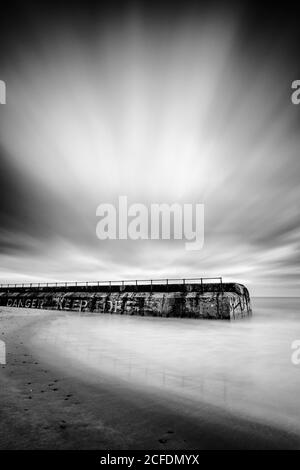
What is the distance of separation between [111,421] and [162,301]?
19.5 meters

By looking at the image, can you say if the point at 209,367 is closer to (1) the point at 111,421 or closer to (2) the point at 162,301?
(1) the point at 111,421

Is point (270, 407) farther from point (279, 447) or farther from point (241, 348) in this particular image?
point (241, 348)

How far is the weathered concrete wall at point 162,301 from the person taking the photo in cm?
2009

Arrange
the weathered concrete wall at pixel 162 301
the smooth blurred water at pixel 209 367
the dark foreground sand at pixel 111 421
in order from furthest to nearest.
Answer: the weathered concrete wall at pixel 162 301 → the smooth blurred water at pixel 209 367 → the dark foreground sand at pixel 111 421

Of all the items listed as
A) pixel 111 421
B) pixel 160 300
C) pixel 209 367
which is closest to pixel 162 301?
pixel 160 300

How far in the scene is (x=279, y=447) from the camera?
303 centimetres

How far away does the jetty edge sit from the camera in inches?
794

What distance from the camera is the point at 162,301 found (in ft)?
74.0

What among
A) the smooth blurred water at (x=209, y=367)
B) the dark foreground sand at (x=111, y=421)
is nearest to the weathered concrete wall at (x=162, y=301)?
the smooth blurred water at (x=209, y=367)

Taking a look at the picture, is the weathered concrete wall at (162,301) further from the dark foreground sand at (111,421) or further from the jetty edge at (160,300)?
the dark foreground sand at (111,421)

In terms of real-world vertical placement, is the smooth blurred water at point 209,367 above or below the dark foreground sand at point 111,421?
below

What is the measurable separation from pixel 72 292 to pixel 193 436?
31.5 m

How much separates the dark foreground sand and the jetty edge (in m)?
16.2

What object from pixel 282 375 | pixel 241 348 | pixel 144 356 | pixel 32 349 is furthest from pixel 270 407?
pixel 32 349
